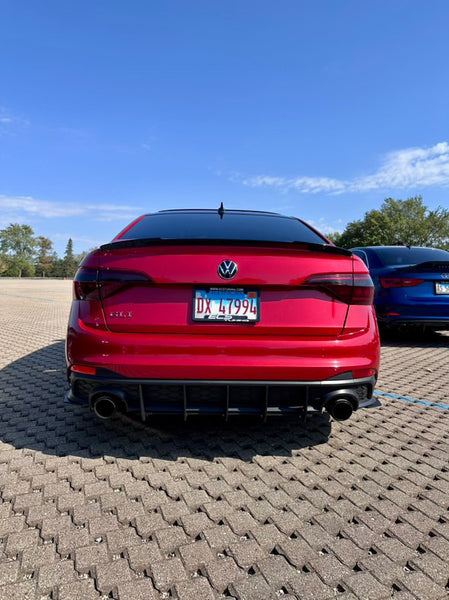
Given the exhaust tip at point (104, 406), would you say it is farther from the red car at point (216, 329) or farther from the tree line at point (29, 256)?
the tree line at point (29, 256)

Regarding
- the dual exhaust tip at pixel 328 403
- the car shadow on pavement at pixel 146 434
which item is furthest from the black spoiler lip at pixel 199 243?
the car shadow on pavement at pixel 146 434

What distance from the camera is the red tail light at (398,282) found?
18.0ft

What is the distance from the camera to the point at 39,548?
1.57 metres

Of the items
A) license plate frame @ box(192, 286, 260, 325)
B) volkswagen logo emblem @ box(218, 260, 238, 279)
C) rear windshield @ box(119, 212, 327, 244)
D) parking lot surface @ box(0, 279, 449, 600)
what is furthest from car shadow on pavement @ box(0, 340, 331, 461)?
rear windshield @ box(119, 212, 327, 244)

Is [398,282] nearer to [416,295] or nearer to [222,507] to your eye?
[416,295]

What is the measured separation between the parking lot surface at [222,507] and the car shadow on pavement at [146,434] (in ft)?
0.04

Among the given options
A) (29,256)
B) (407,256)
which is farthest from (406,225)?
(29,256)

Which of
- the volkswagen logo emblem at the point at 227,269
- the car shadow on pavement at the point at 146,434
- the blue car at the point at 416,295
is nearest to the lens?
the volkswagen logo emblem at the point at 227,269

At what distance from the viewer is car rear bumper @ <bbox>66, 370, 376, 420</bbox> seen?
2082mm

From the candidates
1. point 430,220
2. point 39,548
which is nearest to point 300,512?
point 39,548

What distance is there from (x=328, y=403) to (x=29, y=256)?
409ft

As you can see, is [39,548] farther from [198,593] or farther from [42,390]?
[42,390]

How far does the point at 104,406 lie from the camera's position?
84.3 inches

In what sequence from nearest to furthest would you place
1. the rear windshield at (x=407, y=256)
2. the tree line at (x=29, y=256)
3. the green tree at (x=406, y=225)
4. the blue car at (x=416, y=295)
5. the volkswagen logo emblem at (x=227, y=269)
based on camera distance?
the volkswagen logo emblem at (x=227, y=269), the blue car at (x=416, y=295), the rear windshield at (x=407, y=256), the green tree at (x=406, y=225), the tree line at (x=29, y=256)
